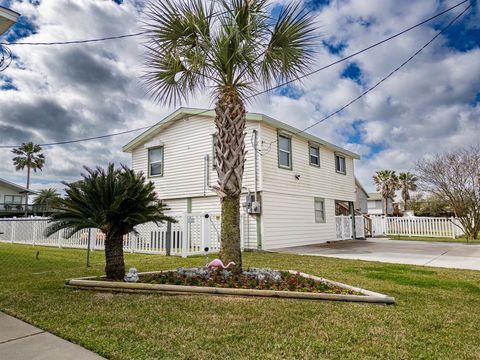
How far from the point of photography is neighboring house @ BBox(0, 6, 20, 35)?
21.3 ft

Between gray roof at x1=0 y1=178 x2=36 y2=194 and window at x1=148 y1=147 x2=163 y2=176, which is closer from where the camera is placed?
window at x1=148 y1=147 x2=163 y2=176

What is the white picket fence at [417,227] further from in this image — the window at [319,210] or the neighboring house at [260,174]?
the window at [319,210]

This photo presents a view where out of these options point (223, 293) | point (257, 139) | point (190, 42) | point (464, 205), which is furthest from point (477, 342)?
point (464, 205)

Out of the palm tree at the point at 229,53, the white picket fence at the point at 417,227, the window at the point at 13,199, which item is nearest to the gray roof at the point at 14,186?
the window at the point at 13,199

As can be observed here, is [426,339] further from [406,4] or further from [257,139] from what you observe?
[257,139]

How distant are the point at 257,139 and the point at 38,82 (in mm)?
8970

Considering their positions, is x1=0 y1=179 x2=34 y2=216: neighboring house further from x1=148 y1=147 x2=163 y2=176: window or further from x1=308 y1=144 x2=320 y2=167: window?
x1=308 y1=144 x2=320 y2=167: window

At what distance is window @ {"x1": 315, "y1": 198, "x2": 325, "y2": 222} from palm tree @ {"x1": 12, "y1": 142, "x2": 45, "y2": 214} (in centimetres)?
4198

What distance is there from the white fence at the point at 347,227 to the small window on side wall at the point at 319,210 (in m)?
1.75

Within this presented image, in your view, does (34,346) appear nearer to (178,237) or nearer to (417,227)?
(178,237)

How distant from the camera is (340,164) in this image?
60.5ft

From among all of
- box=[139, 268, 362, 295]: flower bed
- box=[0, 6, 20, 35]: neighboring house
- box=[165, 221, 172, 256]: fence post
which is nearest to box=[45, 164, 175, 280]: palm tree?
box=[139, 268, 362, 295]: flower bed

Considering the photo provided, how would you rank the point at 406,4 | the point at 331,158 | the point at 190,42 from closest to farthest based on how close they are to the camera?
the point at 190,42 → the point at 406,4 → the point at 331,158

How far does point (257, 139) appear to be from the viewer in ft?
39.9
